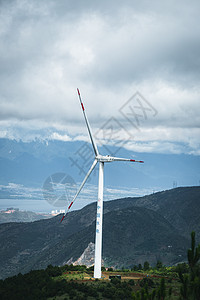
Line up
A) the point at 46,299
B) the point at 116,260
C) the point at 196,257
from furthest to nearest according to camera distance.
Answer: the point at 116,260
the point at 46,299
the point at 196,257

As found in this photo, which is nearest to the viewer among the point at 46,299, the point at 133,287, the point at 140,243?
the point at 46,299

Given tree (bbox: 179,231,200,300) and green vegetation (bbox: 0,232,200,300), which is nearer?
tree (bbox: 179,231,200,300)

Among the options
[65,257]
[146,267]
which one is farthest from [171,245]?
[146,267]

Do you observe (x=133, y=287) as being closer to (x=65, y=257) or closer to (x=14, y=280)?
(x=14, y=280)

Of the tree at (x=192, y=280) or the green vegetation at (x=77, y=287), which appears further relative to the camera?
the green vegetation at (x=77, y=287)

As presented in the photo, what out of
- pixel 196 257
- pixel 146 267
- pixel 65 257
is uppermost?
pixel 196 257

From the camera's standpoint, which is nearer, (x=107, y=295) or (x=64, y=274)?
→ (x=107, y=295)

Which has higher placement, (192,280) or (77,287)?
(192,280)

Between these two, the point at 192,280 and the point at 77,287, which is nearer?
the point at 192,280

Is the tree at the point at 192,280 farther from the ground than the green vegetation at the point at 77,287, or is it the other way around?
the tree at the point at 192,280

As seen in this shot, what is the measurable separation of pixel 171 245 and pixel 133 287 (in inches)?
4616

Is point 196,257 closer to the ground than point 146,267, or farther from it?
farther from it

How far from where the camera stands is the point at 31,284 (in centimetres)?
6119

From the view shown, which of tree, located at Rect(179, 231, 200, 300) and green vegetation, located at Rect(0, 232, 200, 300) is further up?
tree, located at Rect(179, 231, 200, 300)
